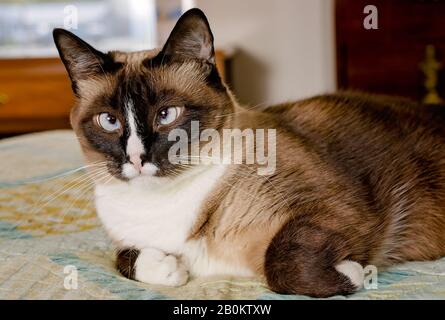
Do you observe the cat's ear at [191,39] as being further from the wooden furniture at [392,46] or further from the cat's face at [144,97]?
the wooden furniture at [392,46]

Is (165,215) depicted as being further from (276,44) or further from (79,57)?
(276,44)

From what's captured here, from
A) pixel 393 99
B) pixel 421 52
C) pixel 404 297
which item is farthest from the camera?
pixel 421 52

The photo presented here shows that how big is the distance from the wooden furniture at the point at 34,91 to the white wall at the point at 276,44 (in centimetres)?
99

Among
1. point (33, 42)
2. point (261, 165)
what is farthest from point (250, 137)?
point (33, 42)

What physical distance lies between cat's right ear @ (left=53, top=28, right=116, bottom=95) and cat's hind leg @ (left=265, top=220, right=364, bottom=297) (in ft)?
1.74

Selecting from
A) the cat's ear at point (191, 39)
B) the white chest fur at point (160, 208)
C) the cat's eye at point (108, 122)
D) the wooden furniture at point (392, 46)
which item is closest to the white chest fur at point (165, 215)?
the white chest fur at point (160, 208)

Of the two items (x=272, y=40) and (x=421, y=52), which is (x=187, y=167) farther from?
(x=272, y=40)

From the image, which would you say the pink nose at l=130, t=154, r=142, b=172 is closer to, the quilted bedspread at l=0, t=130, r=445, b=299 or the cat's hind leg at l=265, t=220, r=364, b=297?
the quilted bedspread at l=0, t=130, r=445, b=299

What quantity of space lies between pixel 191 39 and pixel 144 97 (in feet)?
0.56

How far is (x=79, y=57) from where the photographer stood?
49.8 inches

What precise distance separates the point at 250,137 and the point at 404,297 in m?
0.47

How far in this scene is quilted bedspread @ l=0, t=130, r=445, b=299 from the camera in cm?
102

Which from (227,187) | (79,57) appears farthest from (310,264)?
(79,57)

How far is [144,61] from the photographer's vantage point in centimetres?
124
